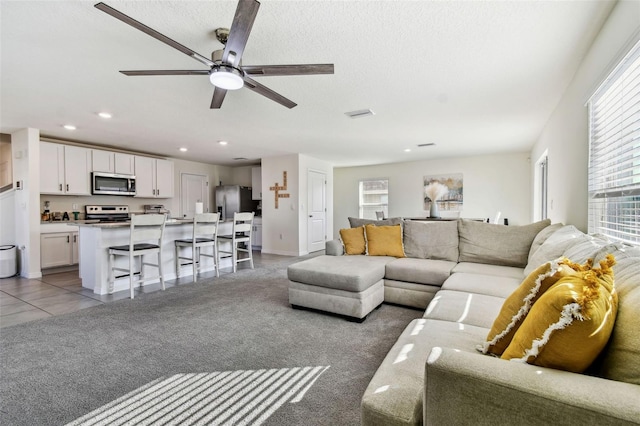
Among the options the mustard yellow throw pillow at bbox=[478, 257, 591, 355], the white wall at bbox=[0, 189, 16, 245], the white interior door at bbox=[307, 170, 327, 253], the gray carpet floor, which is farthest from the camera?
the white interior door at bbox=[307, 170, 327, 253]

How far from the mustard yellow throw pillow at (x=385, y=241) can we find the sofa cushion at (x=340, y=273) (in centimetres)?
29

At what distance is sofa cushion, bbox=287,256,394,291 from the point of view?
278 cm

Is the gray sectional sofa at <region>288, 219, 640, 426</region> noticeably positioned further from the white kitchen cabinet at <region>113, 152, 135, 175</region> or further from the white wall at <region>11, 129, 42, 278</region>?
the white kitchen cabinet at <region>113, 152, 135, 175</region>

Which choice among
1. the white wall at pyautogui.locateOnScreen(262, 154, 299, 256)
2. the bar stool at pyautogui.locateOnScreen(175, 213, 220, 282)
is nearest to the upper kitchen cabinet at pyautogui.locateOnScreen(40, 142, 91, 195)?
the bar stool at pyautogui.locateOnScreen(175, 213, 220, 282)

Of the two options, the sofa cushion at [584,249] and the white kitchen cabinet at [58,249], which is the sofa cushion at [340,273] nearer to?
the sofa cushion at [584,249]

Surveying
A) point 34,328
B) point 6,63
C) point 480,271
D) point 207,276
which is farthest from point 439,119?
point 34,328

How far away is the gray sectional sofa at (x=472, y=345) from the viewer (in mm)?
778

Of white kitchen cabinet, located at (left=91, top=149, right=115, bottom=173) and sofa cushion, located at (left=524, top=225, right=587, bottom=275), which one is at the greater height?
white kitchen cabinet, located at (left=91, top=149, right=115, bottom=173)

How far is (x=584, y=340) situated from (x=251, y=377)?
1707 millimetres

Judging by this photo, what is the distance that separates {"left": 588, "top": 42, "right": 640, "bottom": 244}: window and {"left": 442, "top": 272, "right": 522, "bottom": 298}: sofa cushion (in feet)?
2.34

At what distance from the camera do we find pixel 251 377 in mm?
1889

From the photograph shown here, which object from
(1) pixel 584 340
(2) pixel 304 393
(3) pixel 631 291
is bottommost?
(2) pixel 304 393

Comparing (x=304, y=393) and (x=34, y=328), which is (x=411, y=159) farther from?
(x=34, y=328)

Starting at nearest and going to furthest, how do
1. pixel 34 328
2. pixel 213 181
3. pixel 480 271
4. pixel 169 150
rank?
pixel 34 328, pixel 480 271, pixel 169 150, pixel 213 181
